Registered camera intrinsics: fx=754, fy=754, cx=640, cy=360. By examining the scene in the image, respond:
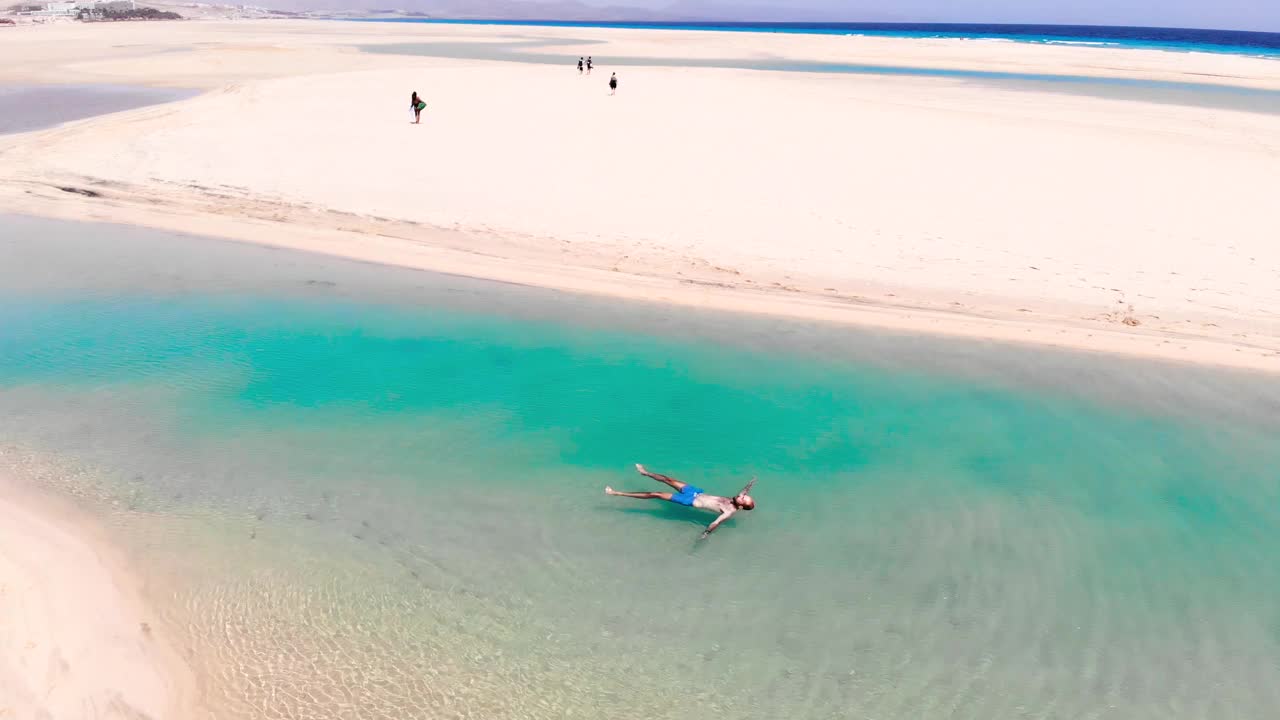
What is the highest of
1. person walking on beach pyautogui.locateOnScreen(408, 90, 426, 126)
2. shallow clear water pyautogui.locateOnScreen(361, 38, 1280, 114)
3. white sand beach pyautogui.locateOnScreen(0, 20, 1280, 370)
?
shallow clear water pyautogui.locateOnScreen(361, 38, 1280, 114)

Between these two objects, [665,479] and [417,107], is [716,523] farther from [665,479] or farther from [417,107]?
[417,107]

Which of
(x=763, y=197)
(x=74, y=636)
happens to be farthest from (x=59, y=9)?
(x=74, y=636)

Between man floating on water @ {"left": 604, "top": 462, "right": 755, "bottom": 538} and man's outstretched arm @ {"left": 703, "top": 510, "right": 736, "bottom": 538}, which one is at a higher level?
man floating on water @ {"left": 604, "top": 462, "right": 755, "bottom": 538}

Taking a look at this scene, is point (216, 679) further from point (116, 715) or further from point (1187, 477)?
point (1187, 477)

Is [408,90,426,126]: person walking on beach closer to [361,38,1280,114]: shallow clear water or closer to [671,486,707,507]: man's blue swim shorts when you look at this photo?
Result: [361,38,1280,114]: shallow clear water

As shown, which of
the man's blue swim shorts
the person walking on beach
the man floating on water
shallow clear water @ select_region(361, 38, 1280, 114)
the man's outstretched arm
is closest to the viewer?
the man's outstretched arm

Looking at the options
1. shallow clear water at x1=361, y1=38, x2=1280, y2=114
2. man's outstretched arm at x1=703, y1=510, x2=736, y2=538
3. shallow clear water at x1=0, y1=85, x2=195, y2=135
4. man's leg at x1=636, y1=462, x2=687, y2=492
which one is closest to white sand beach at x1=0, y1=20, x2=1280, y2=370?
shallow clear water at x1=0, y1=85, x2=195, y2=135

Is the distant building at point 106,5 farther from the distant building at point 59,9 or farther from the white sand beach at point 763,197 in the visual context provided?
the white sand beach at point 763,197
